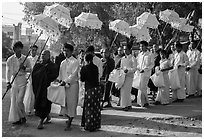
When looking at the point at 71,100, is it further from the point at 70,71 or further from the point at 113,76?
the point at 113,76

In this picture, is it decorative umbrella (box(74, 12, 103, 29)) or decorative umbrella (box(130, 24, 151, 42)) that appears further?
decorative umbrella (box(130, 24, 151, 42))

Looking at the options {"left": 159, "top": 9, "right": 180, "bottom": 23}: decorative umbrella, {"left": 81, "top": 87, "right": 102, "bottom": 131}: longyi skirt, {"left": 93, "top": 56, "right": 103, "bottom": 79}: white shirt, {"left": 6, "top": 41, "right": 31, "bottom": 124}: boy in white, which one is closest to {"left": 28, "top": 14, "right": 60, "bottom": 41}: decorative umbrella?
{"left": 6, "top": 41, "right": 31, "bottom": 124}: boy in white

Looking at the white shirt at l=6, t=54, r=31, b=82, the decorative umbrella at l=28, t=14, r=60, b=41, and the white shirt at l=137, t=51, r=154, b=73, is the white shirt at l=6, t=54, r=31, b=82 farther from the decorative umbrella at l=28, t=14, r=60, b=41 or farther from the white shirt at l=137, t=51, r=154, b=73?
the white shirt at l=137, t=51, r=154, b=73

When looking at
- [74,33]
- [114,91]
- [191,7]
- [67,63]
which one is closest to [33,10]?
[74,33]

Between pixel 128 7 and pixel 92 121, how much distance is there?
10.4 m

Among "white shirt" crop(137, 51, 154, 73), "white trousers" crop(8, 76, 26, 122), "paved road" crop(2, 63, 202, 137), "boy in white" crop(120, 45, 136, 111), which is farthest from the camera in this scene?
"white shirt" crop(137, 51, 154, 73)

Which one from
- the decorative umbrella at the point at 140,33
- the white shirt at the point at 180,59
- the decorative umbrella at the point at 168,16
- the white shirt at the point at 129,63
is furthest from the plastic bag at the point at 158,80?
the decorative umbrella at the point at 168,16

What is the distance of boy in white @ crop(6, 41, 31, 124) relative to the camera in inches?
254

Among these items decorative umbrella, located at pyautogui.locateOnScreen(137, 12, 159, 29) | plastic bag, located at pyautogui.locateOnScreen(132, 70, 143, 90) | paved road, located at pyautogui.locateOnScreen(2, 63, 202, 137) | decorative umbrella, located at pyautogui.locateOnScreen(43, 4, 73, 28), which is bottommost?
paved road, located at pyautogui.locateOnScreen(2, 63, 202, 137)

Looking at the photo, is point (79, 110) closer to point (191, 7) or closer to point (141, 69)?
point (141, 69)

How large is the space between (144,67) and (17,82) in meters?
3.70

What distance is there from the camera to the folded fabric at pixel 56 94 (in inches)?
239

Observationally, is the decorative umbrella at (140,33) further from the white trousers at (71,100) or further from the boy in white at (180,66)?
the white trousers at (71,100)

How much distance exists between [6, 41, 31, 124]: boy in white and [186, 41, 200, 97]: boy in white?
601 centimetres
